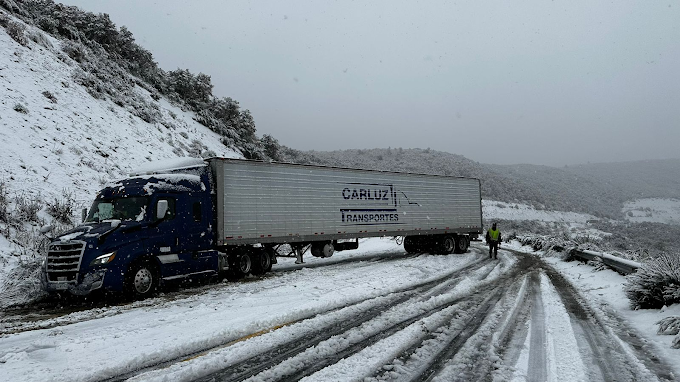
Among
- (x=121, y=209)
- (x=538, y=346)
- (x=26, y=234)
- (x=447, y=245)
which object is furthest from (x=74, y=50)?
(x=538, y=346)

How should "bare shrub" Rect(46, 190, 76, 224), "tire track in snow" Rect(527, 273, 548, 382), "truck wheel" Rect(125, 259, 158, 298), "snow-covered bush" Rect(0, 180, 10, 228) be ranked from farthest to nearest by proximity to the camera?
"bare shrub" Rect(46, 190, 76, 224)
"snow-covered bush" Rect(0, 180, 10, 228)
"truck wheel" Rect(125, 259, 158, 298)
"tire track in snow" Rect(527, 273, 548, 382)

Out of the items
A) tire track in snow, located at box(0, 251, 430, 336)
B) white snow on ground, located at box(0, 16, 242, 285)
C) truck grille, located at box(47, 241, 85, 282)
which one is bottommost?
tire track in snow, located at box(0, 251, 430, 336)

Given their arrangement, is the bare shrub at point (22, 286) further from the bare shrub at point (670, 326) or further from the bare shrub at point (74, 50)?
the bare shrub at point (74, 50)

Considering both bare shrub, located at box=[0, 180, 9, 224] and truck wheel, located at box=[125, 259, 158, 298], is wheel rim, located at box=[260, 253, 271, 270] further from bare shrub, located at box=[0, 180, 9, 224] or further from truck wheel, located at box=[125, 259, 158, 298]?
bare shrub, located at box=[0, 180, 9, 224]

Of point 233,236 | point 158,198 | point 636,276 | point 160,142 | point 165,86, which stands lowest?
point 636,276

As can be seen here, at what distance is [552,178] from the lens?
132 metres

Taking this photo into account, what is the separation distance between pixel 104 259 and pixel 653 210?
116m

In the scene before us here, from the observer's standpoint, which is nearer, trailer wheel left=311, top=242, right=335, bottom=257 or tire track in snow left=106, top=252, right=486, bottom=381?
tire track in snow left=106, top=252, right=486, bottom=381

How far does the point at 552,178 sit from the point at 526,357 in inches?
5659

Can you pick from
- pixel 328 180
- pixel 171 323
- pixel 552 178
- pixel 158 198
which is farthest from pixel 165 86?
pixel 552 178

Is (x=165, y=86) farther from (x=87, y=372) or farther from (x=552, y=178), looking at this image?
(x=552, y=178)

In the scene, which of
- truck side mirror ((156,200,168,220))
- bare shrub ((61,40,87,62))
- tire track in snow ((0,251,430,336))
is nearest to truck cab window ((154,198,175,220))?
truck side mirror ((156,200,168,220))

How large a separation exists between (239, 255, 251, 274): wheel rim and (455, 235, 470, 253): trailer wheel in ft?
42.6

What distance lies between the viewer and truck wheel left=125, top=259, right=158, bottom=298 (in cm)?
948
